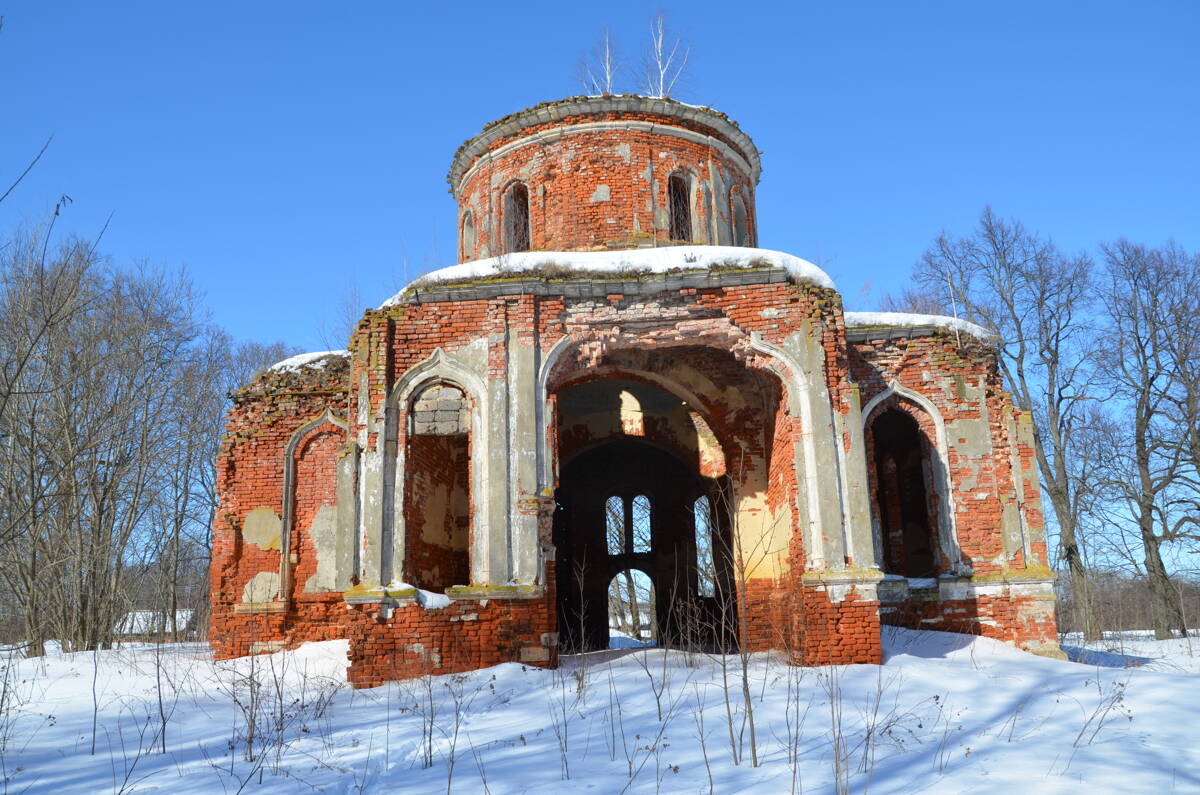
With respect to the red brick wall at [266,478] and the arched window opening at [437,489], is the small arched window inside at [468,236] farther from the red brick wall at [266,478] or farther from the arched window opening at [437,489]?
the arched window opening at [437,489]

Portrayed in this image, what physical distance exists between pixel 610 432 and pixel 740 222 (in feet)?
14.8

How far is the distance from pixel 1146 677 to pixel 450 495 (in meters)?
8.51

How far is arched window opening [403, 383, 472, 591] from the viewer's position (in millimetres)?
10867

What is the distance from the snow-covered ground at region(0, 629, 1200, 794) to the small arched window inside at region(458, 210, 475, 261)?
8.36m

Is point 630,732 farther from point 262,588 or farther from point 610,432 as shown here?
point 610,432

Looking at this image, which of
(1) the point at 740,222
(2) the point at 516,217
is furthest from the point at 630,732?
(1) the point at 740,222

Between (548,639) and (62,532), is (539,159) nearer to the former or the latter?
(548,639)

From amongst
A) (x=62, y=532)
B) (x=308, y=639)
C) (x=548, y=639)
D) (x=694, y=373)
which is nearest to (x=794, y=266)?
(x=694, y=373)

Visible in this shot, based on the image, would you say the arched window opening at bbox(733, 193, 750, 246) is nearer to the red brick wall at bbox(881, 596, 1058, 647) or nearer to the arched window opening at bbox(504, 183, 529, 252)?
the arched window opening at bbox(504, 183, 529, 252)

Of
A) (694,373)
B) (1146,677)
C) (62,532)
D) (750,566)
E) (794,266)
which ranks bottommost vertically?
(1146,677)

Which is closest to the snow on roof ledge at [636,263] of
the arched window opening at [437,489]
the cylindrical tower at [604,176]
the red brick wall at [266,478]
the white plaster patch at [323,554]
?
the arched window opening at [437,489]

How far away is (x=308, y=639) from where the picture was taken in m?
13.3

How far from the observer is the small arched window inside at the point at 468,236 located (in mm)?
16141

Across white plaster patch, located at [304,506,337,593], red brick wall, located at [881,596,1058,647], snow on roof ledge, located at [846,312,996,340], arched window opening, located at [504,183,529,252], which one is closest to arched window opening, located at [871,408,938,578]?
red brick wall, located at [881,596,1058,647]
